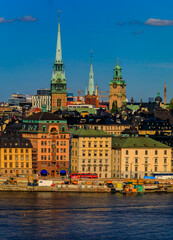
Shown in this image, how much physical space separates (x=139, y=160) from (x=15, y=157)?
47.8 feet

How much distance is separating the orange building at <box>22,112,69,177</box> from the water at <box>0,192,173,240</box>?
33.2ft

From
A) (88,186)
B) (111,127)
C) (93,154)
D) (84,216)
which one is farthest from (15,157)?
(111,127)

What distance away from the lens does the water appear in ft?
270

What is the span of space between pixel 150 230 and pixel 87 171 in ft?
112

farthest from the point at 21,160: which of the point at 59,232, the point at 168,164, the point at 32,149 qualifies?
the point at 59,232

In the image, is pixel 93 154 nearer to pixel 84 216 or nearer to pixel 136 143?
pixel 136 143

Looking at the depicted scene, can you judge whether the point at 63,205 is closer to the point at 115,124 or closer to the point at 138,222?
the point at 138,222

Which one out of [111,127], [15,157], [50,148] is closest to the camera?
[15,157]

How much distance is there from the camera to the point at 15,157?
116 metres

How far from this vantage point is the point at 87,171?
11762 cm

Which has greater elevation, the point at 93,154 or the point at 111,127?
the point at 111,127

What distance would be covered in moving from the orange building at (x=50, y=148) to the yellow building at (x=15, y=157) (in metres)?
1.29

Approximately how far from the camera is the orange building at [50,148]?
117 metres

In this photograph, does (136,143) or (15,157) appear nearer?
(15,157)
